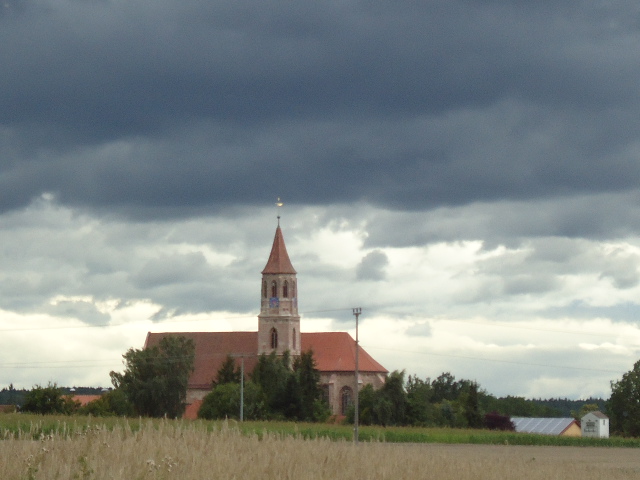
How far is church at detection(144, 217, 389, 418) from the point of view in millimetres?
125938

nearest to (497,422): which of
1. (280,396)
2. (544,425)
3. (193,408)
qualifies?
(280,396)

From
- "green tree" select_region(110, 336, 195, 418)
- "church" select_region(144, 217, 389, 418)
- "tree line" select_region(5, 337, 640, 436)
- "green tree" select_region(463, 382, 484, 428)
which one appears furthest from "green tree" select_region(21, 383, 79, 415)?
"church" select_region(144, 217, 389, 418)

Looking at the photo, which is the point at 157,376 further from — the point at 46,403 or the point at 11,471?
the point at 11,471

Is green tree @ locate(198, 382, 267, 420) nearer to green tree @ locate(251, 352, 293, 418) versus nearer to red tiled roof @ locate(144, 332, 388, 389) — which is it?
green tree @ locate(251, 352, 293, 418)

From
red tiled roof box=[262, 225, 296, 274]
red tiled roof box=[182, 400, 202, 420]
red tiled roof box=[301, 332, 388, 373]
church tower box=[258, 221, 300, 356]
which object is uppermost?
red tiled roof box=[262, 225, 296, 274]

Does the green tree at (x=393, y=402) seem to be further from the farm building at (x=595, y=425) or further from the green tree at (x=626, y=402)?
the farm building at (x=595, y=425)

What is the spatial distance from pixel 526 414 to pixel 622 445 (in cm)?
10761

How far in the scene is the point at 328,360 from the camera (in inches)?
5049

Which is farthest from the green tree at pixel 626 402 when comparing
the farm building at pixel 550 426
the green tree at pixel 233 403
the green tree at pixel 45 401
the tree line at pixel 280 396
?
the green tree at pixel 45 401

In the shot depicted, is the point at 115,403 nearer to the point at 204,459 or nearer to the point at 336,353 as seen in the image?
the point at 336,353

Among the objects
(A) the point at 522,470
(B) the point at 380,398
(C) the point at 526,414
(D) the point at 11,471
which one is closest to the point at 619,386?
(B) the point at 380,398

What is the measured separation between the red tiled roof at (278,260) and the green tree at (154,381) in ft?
68.2

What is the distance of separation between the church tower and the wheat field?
10852cm

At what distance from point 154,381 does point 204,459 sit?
9577 centimetres
